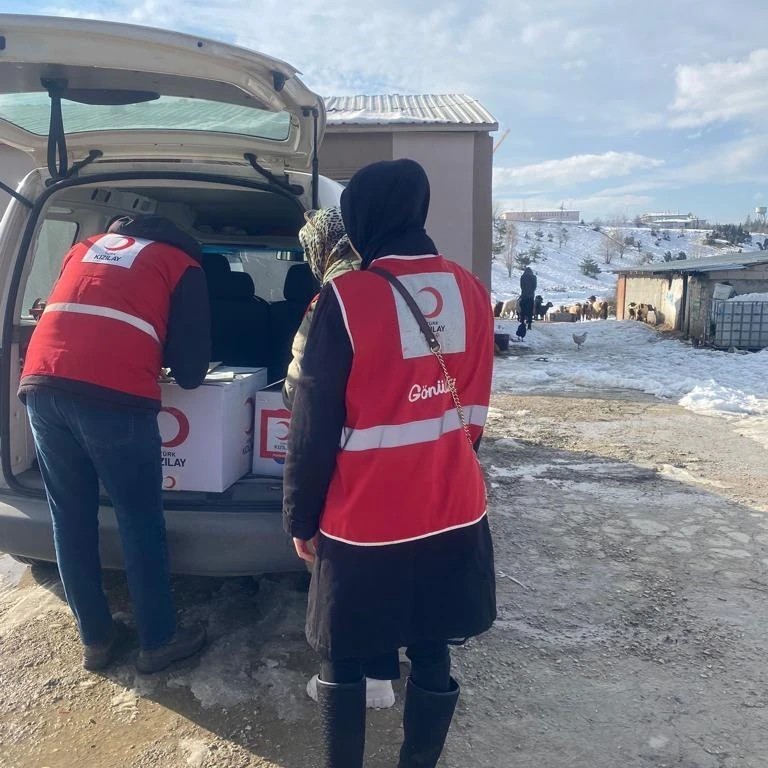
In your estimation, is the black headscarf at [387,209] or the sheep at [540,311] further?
the sheep at [540,311]

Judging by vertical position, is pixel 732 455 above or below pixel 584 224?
below

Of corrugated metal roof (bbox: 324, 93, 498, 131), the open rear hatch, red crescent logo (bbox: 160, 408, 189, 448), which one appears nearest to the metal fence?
corrugated metal roof (bbox: 324, 93, 498, 131)

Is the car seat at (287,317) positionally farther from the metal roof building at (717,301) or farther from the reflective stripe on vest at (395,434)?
the metal roof building at (717,301)

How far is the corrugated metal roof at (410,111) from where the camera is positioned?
11.6 m

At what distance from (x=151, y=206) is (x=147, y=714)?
3.72m

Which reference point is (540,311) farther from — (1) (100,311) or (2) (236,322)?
(1) (100,311)

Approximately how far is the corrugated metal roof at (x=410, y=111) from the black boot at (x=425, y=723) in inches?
411

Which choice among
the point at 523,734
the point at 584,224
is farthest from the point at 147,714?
the point at 584,224

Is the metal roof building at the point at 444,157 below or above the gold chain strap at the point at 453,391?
above

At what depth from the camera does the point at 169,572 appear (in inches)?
114

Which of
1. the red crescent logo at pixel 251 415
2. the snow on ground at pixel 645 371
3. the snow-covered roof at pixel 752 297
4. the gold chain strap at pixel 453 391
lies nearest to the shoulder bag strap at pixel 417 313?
the gold chain strap at pixel 453 391

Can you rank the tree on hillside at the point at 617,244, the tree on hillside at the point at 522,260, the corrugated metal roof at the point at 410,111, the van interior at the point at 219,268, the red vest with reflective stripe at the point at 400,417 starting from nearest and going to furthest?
the red vest with reflective stripe at the point at 400,417 < the van interior at the point at 219,268 < the corrugated metal roof at the point at 410,111 < the tree on hillside at the point at 522,260 < the tree on hillside at the point at 617,244

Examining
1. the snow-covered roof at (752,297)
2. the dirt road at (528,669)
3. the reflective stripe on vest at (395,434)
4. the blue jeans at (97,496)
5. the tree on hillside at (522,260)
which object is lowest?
the dirt road at (528,669)

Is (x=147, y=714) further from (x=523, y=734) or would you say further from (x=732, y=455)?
(x=732, y=455)
